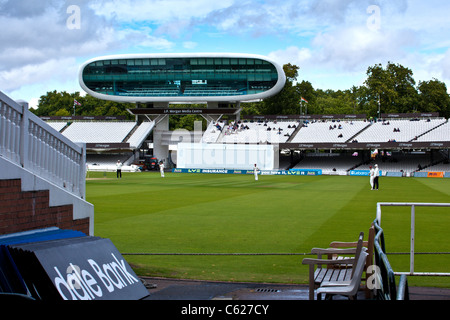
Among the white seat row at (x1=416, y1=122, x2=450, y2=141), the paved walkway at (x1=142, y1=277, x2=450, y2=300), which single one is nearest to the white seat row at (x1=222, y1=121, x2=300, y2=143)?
the white seat row at (x1=416, y1=122, x2=450, y2=141)

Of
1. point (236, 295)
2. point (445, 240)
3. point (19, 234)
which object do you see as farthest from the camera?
point (445, 240)

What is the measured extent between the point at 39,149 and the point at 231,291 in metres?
4.00

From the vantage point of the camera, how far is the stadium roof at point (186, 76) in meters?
79.0

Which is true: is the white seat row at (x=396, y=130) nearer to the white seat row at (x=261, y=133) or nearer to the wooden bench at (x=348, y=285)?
the white seat row at (x=261, y=133)

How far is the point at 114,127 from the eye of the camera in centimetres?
8250

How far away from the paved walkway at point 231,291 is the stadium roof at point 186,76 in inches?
2818

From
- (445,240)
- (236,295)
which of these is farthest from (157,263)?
(445,240)

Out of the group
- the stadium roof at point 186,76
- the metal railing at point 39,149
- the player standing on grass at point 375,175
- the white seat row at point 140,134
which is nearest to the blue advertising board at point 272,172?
the white seat row at point 140,134

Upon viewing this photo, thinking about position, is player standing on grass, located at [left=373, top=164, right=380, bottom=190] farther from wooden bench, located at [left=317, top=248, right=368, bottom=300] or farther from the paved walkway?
wooden bench, located at [left=317, top=248, right=368, bottom=300]

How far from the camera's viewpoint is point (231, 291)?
786 centimetres

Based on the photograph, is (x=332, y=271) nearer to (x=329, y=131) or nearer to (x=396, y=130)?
(x=396, y=130)

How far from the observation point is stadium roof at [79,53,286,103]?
79.0m

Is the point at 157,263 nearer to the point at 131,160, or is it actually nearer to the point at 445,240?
the point at 445,240
